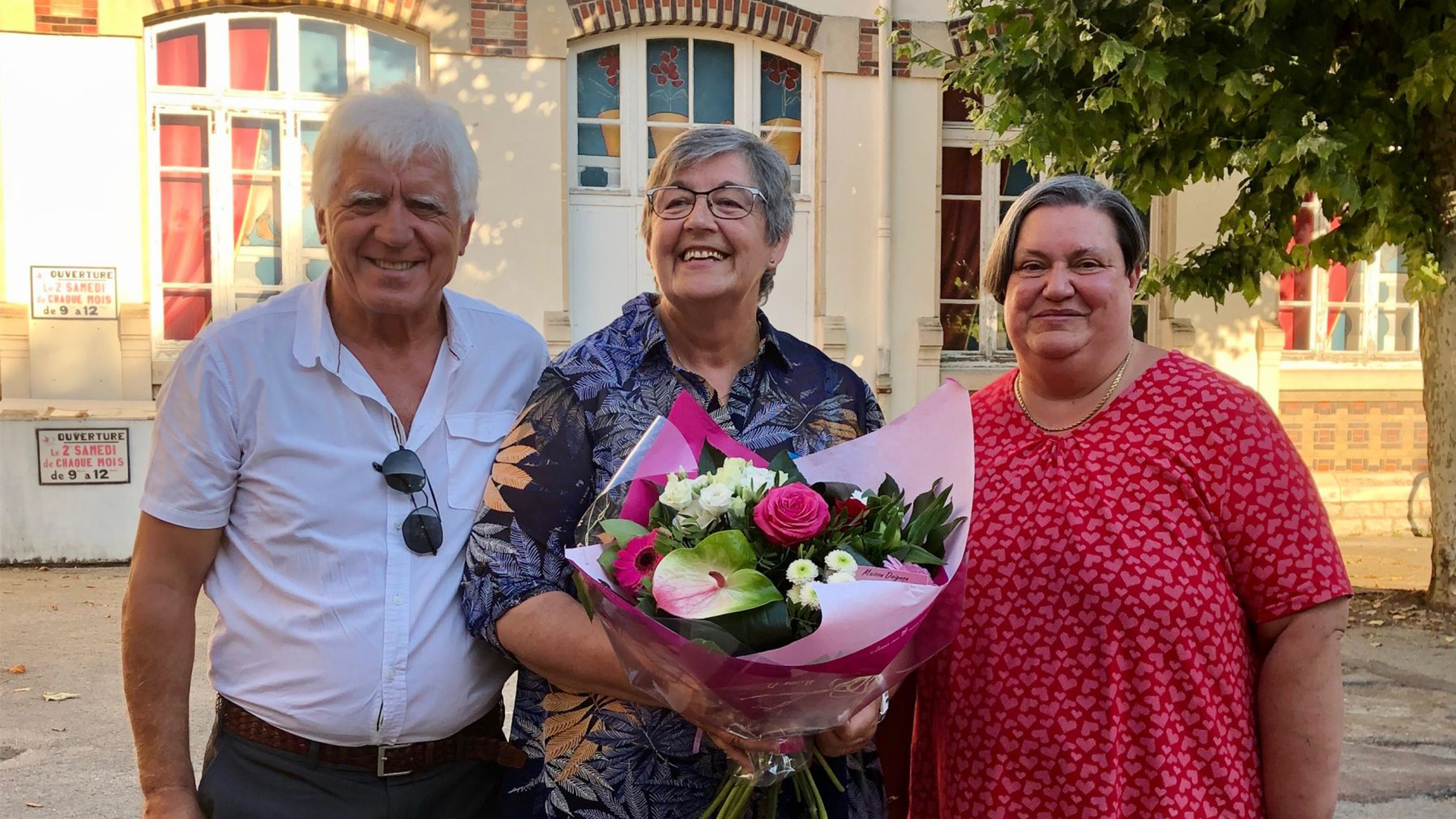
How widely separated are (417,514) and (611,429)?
16.4 inches

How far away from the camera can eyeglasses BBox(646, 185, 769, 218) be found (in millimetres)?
2328

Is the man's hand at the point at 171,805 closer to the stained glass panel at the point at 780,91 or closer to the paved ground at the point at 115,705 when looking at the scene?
the paved ground at the point at 115,705

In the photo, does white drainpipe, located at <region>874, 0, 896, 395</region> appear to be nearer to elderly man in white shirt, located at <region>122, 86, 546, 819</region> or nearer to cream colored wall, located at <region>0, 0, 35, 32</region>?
cream colored wall, located at <region>0, 0, 35, 32</region>

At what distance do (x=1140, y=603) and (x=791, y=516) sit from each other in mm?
812

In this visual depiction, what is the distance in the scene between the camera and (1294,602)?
216cm

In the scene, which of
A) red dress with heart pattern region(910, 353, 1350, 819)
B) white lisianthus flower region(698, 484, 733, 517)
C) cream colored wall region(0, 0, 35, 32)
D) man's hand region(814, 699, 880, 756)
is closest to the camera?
white lisianthus flower region(698, 484, 733, 517)

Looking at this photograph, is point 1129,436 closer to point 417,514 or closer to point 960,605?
point 960,605

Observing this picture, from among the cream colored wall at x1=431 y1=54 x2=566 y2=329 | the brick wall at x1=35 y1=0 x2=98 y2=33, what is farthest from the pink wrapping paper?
the brick wall at x1=35 y1=0 x2=98 y2=33

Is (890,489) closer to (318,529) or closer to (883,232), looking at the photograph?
(318,529)

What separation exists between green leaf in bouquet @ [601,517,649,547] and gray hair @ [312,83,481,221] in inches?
34.6

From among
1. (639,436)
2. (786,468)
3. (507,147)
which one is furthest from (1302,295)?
(786,468)

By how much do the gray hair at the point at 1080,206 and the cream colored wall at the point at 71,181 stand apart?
29.8 ft

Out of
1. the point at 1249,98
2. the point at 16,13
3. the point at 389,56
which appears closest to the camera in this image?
the point at 1249,98

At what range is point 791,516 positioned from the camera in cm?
176
